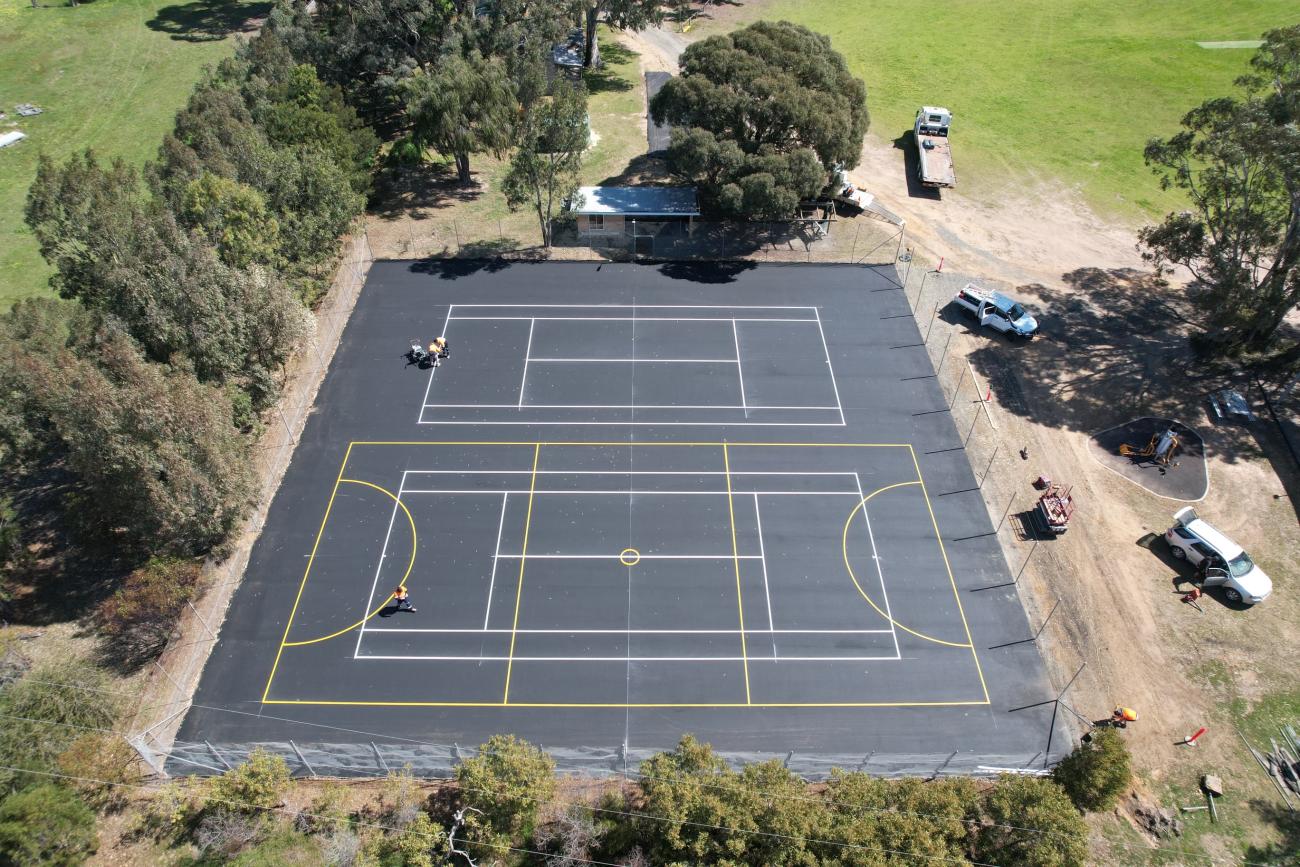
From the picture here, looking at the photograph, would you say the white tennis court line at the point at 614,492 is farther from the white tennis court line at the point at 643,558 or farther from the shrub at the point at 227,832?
the shrub at the point at 227,832

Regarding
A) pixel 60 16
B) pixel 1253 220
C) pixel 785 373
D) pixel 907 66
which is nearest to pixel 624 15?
pixel 907 66

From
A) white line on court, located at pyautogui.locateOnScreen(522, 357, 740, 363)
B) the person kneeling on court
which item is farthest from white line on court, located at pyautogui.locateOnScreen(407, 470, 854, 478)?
white line on court, located at pyautogui.locateOnScreen(522, 357, 740, 363)

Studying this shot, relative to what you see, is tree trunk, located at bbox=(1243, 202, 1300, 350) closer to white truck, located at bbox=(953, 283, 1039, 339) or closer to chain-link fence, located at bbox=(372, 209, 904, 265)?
white truck, located at bbox=(953, 283, 1039, 339)

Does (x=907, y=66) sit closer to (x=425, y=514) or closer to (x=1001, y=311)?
(x=1001, y=311)

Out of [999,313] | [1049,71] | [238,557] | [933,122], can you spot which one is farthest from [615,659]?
[1049,71]

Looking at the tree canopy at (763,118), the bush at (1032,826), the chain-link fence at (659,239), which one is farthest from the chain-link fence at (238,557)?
the bush at (1032,826)

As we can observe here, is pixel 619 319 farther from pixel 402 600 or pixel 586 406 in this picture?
pixel 402 600
